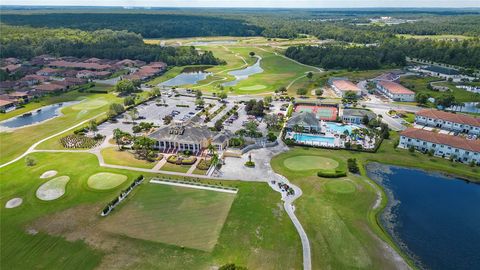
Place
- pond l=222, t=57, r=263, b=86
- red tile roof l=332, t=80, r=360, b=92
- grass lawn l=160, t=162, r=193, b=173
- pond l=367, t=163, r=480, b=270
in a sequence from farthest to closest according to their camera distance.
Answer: pond l=222, t=57, r=263, b=86 < red tile roof l=332, t=80, r=360, b=92 < grass lawn l=160, t=162, r=193, b=173 < pond l=367, t=163, r=480, b=270

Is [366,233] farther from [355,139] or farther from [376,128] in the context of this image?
[376,128]

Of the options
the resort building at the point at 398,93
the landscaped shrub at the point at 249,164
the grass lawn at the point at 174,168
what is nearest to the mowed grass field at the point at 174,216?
the grass lawn at the point at 174,168

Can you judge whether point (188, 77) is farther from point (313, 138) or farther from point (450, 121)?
point (450, 121)

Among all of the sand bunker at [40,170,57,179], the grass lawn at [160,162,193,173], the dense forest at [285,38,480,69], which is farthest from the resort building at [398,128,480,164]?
the dense forest at [285,38,480,69]

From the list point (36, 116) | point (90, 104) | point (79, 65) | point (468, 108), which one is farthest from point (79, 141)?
point (468, 108)

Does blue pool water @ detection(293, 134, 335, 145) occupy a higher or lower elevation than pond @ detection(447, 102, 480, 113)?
higher

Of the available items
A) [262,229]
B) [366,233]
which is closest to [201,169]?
[262,229]

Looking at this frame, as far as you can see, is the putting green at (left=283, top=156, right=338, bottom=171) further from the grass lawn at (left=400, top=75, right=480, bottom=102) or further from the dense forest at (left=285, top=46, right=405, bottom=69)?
the dense forest at (left=285, top=46, right=405, bottom=69)
